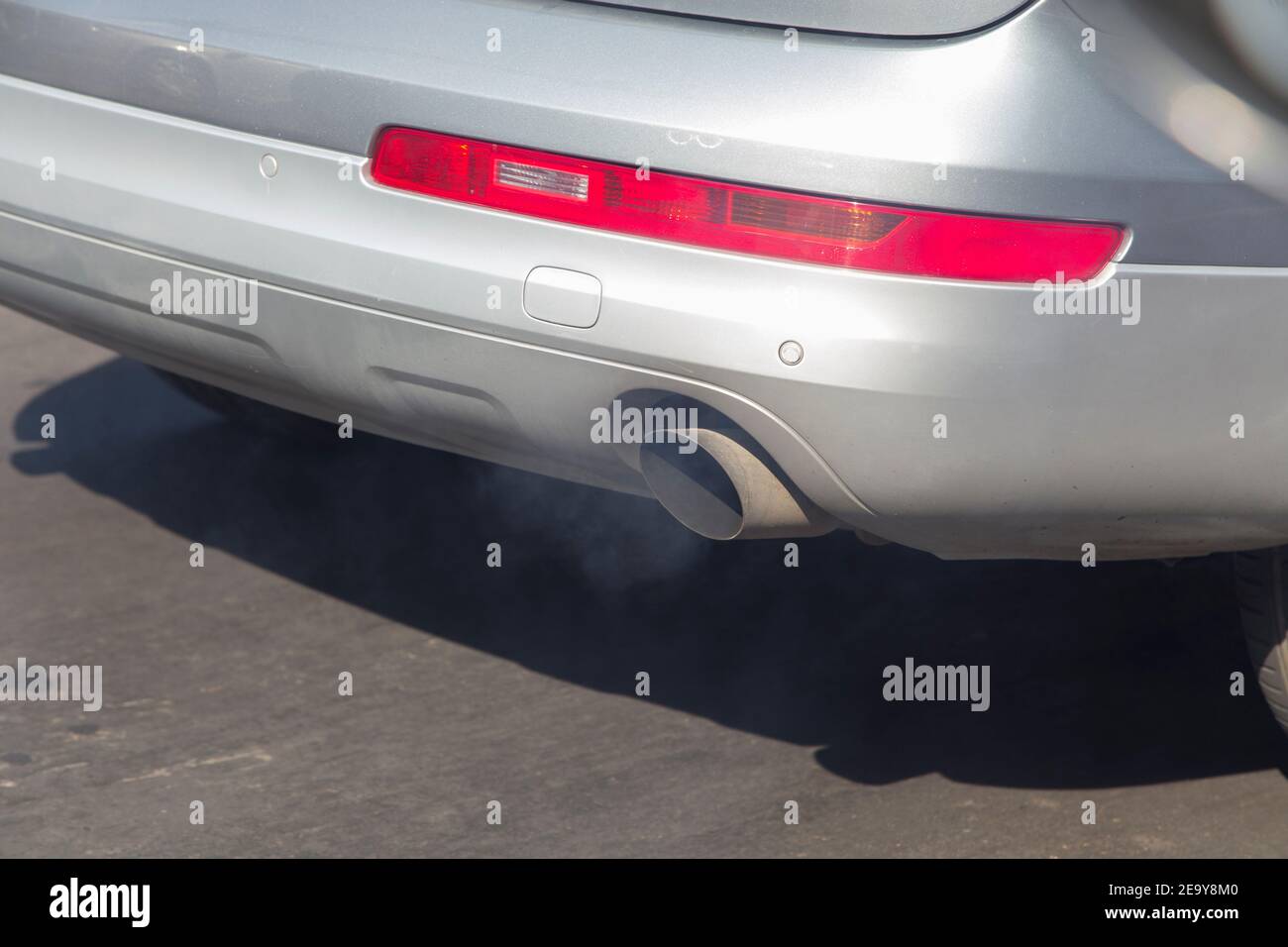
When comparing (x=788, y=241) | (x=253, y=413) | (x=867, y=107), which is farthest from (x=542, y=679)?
(x=867, y=107)

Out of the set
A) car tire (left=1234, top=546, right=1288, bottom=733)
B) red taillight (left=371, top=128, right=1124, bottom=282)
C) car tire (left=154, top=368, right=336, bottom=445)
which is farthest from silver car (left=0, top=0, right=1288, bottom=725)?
car tire (left=154, top=368, right=336, bottom=445)

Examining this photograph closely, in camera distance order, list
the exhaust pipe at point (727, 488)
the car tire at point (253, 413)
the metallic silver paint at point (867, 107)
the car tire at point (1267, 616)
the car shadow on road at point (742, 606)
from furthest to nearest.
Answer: the car tire at point (253, 413)
the car shadow on road at point (742, 606)
the car tire at point (1267, 616)
the exhaust pipe at point (727, 488)
the metallic silver paint at point (867, 107)

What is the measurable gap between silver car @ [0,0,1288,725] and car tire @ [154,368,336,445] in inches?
49.1

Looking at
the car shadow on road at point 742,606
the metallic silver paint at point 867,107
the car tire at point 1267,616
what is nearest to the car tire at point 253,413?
the car shadow on road at point 742,606

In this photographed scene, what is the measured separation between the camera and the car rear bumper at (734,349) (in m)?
2.14

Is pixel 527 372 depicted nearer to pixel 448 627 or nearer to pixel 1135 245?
pixel 1135 245

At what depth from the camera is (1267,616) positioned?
8.79 feet

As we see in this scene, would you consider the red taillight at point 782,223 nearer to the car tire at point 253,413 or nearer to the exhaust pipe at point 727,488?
the exhaust pipe at point 727,488

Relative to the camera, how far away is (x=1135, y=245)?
2123 mm

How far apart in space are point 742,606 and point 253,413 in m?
1.24

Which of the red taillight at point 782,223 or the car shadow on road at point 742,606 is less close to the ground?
the red taillight at point 782,223
